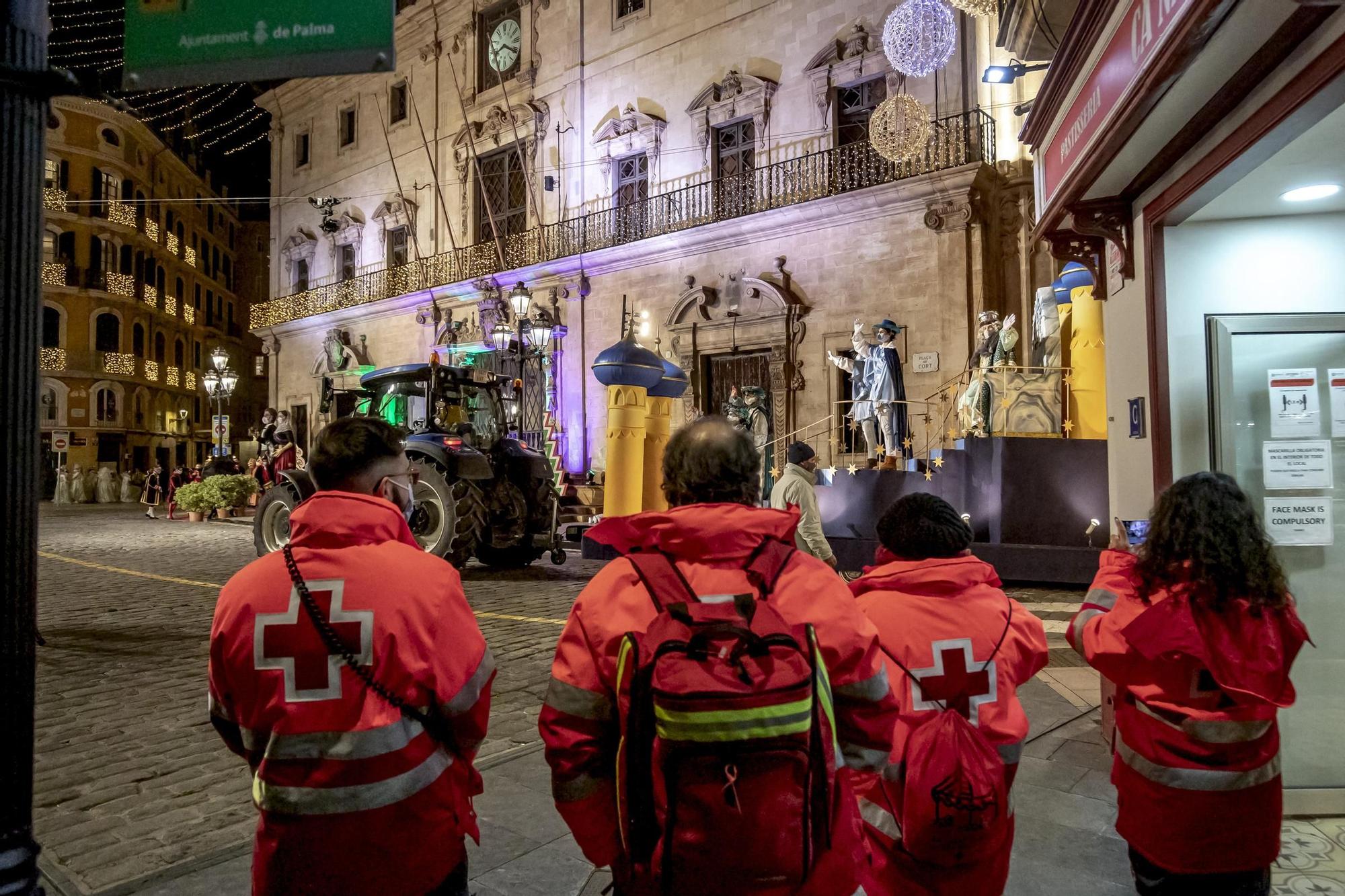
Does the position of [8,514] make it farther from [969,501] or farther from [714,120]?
[714,120]

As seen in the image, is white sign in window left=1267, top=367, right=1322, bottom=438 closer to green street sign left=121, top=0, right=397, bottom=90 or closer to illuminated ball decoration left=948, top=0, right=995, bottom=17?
green street sign left=121, top=0, right=397, bottom=90

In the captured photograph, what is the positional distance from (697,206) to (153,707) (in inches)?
654

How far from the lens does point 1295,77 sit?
9.42ft

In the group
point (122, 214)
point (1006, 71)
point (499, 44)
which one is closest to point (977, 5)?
point (1006, 71)

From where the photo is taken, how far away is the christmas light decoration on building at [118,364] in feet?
128

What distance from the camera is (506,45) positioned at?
960 inches

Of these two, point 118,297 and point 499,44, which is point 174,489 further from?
point 118,297

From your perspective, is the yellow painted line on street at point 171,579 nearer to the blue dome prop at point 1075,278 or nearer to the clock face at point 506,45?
the blue dome prop at point 1075,278

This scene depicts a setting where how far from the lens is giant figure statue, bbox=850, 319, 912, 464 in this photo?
43.0 ft

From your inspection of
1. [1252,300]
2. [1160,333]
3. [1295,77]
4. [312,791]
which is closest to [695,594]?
[312,791]

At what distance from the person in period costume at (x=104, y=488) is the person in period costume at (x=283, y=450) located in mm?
15532

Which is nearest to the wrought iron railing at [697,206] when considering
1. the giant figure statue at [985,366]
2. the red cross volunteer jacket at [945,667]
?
the giant figure statue at [985,366]

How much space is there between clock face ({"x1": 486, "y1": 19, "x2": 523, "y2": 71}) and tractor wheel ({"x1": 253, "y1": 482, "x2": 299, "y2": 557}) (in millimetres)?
17576

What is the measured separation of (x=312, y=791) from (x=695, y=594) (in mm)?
999
